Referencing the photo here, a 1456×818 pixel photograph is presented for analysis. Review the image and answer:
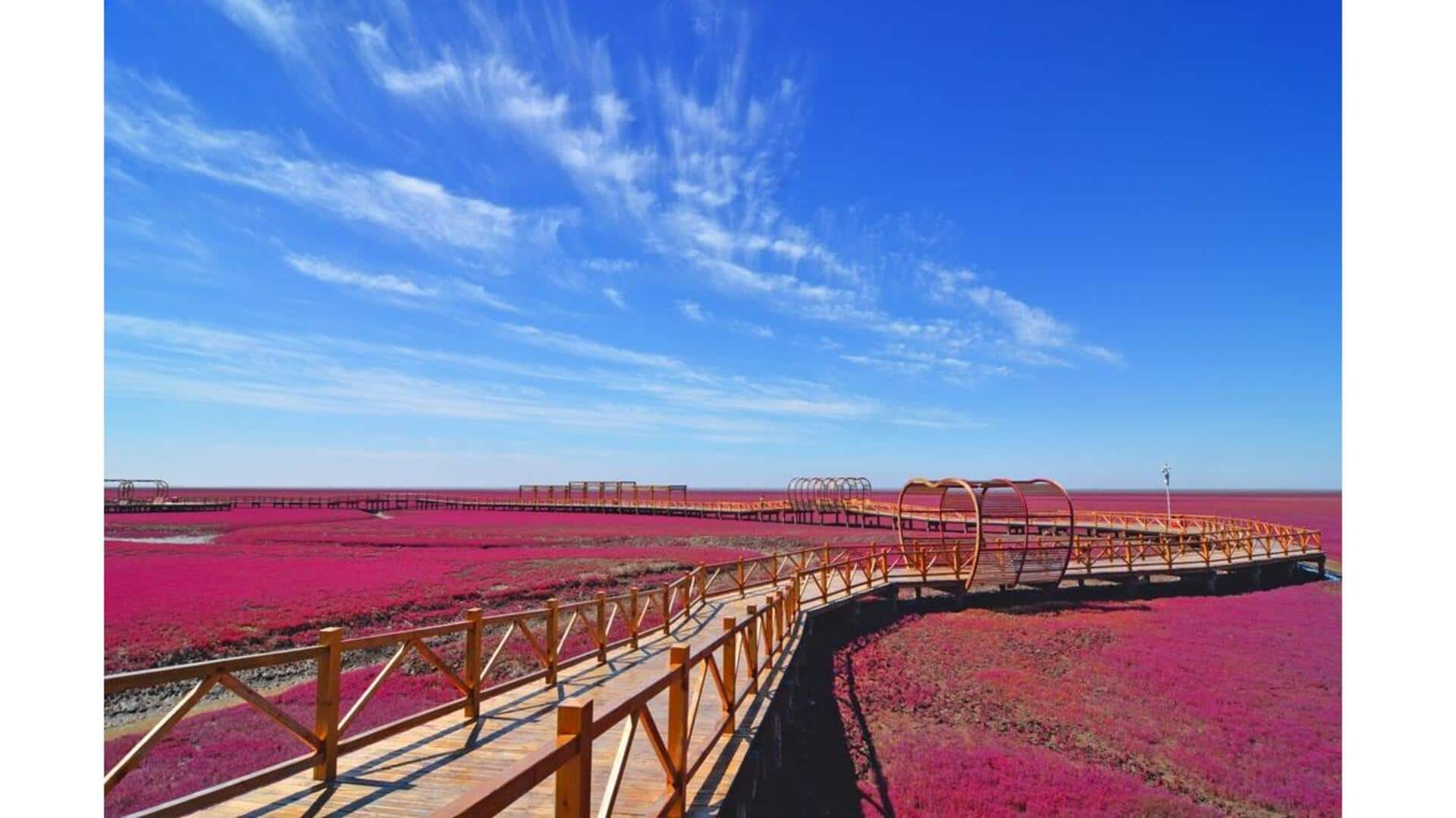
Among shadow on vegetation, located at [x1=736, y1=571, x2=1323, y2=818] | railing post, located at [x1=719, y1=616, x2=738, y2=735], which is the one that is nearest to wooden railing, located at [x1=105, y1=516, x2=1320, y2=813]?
railing post, located at [x1=719, y1=616, x2=738, y2=735]

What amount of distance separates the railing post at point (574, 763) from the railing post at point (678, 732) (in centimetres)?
175

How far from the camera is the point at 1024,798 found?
919cm

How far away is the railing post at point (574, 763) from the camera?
3.59 meters

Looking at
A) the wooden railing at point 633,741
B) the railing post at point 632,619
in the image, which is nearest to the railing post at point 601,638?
the railing post at point 632,619

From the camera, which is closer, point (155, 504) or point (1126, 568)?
Result: point (1126, 568)

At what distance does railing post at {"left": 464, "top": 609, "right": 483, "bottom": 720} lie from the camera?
26.8 ft

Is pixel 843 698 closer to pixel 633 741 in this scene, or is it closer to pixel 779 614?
pixel 779 614

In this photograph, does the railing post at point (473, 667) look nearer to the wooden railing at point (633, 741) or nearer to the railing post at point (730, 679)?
the wooden railing at point (633, 741)

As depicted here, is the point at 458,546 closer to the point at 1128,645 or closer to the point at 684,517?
the point at 684,517

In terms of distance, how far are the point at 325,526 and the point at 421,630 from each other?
184 ft

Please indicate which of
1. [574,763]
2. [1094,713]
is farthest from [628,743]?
[1094,713]

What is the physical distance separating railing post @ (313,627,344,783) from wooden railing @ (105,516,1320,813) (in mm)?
12

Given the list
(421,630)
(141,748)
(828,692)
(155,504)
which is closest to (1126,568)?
(828,692)

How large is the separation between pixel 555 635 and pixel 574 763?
22.3ft
